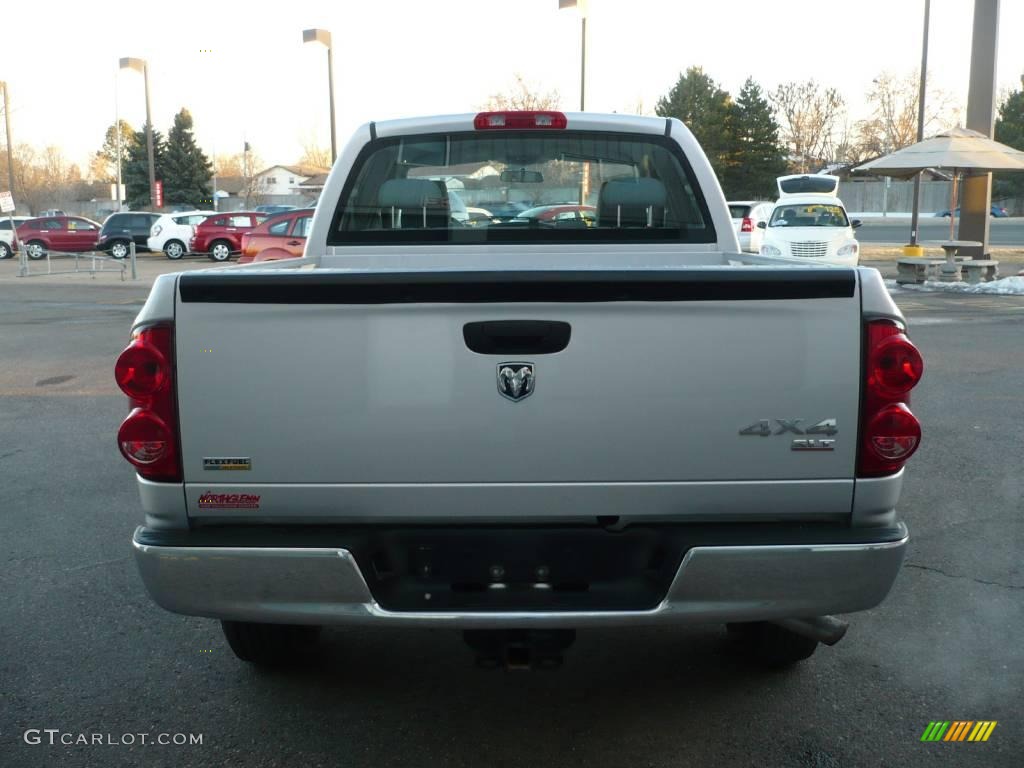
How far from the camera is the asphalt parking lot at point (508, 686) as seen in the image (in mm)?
3336

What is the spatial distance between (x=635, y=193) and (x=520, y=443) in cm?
211

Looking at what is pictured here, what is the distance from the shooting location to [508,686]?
385cm

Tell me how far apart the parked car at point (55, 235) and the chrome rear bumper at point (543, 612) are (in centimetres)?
3537

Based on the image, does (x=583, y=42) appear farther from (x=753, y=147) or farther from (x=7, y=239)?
(x=753, y=147)

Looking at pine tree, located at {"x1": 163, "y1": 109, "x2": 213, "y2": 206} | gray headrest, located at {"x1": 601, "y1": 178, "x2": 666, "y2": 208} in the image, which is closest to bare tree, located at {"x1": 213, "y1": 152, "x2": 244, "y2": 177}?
pine tree, located at {"x1": 163, "y1": 109, "x2": 213, "y2": 206}

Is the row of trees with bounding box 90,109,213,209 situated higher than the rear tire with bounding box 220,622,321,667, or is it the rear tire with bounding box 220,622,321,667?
the row of trees with bounding box 90,109,213,209

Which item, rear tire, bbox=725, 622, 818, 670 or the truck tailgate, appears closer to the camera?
the truck tailgate

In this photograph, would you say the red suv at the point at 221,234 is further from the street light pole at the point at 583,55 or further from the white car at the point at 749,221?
the white car at the point at 749,221

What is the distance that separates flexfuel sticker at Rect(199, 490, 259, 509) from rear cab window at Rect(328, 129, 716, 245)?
6.58 ft

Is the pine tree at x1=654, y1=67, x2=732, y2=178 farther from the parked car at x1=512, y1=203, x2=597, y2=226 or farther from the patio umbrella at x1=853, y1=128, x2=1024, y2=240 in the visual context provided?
the parked car at x1=512, y1=203, x2=597, y2=226

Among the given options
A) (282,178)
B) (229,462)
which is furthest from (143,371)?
(282,178)

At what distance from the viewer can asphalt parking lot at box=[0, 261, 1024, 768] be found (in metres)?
3.34

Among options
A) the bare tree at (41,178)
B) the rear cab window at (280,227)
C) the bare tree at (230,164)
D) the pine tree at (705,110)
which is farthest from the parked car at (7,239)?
the bare tree at (230,164)

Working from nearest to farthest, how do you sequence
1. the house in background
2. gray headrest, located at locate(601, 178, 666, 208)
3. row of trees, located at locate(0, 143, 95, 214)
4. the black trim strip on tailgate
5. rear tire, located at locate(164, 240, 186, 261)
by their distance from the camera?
the black trim strip on tailgate → gray headrest, located at locate(601, 178, 666, 208) → rear tire, located at locate(164, 240, 186, 261) → row of trees, located at locate(0, 143, 95, 214) → the house in background
